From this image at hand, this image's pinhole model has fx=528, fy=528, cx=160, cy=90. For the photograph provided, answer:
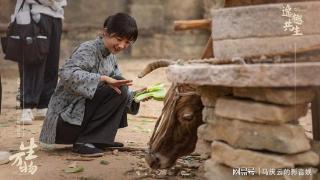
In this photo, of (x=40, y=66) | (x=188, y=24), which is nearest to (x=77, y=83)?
(x=188, y=24)

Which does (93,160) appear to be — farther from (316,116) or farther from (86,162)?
(316,116)

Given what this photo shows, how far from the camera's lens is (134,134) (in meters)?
4.95

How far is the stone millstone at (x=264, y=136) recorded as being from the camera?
2.42 m

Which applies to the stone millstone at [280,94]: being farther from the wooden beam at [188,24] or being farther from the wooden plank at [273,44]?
the wooden beam at [188,24]

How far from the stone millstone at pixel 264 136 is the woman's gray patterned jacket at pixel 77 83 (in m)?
1.36

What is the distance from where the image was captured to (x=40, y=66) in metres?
5.46

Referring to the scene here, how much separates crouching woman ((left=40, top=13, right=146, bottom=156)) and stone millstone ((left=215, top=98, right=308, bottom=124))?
51.8 inches

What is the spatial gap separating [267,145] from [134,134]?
2.61 meters

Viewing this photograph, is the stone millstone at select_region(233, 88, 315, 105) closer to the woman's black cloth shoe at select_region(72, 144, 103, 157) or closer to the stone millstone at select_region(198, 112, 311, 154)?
the stone millstone at select_region(198, 112, 311, 154)

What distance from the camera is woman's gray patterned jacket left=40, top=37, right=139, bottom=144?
3730mm

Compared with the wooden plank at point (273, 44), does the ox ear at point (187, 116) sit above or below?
below

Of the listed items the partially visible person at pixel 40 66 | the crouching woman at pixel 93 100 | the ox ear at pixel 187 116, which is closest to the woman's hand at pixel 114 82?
the crouching woman at pixel 93 100

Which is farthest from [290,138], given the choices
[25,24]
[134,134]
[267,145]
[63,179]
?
[25,24]

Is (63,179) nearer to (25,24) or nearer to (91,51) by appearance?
(91,51)
